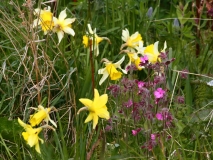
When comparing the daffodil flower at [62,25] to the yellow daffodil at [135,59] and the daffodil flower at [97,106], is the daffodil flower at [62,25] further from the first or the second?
the daffodil flower at [97,106]

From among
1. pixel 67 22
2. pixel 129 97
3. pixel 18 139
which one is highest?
pixel 67 22

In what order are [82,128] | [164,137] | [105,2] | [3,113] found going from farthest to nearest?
[105,2], [3,113], [82,128], [164,137]

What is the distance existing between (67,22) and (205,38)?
3.72ft

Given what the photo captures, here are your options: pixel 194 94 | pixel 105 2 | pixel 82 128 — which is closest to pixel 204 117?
pixel 194 94

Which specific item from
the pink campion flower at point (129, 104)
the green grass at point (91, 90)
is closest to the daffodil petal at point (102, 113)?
the green grass at point (91, 90)

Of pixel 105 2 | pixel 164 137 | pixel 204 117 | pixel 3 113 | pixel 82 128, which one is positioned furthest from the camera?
pixel 105 2

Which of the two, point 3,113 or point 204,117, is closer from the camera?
point 204,117

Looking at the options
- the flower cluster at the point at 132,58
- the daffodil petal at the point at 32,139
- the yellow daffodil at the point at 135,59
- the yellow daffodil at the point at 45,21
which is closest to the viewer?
the daffodil petal at the point at 32,139

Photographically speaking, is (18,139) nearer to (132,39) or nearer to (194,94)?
(132,39)

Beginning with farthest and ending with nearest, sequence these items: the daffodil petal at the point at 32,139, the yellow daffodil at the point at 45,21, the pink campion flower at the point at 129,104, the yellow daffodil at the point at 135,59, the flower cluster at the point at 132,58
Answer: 1. the yellow daffodil at the point at 45,21
2. the yellow daffodil at the point at 135,59
3. the flower cluster at the point at 132,58
4. the pink campion flower at the point at 129,104
5. the daffodil petal at the point at 32,139

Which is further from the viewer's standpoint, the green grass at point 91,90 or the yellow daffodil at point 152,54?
the yellow daffodil at point 152,54

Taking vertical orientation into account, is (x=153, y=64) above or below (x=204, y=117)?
above

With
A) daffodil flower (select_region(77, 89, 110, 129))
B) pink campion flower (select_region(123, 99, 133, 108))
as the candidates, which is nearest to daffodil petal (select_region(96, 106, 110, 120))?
daffodil flower (select_region(77, 89, 110, 129))

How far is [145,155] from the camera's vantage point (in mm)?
2492
